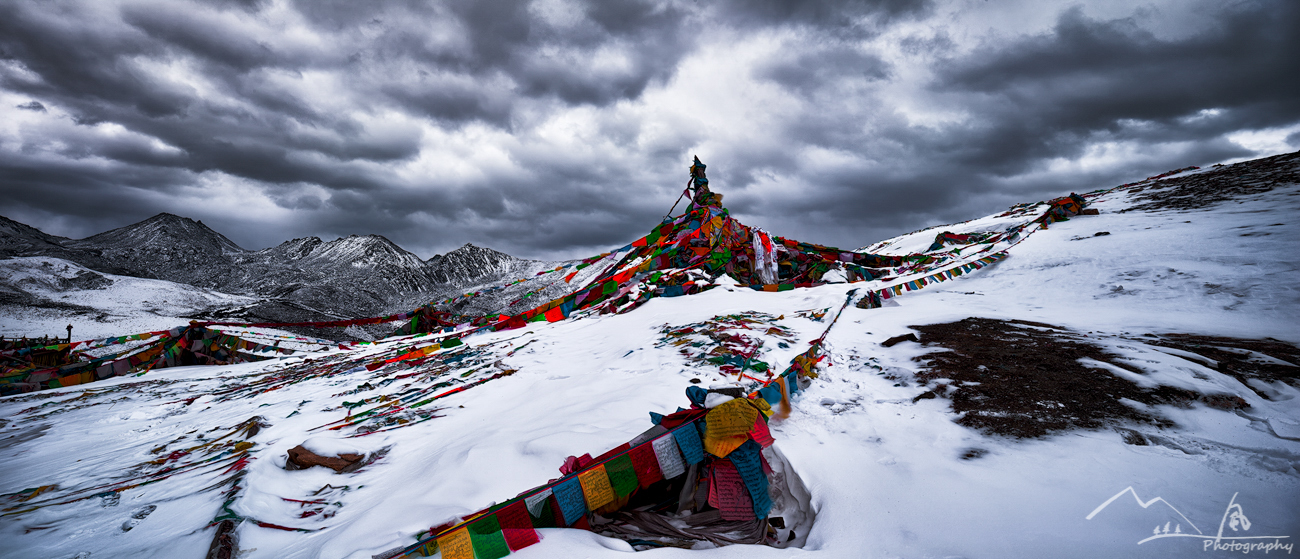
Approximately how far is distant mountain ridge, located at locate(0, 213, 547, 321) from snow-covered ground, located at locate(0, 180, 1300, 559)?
59.3 feet

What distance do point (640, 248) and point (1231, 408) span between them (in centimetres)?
1178

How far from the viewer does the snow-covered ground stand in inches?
75.0

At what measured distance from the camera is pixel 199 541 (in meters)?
2.18

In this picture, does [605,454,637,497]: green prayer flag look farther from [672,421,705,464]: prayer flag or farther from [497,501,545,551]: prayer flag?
[497,501,545,551]: prayer flag

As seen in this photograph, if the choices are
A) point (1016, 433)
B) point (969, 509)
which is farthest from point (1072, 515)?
point (1016, 433)

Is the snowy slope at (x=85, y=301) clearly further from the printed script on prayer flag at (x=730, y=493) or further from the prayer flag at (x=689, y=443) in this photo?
the printed script on prayer flag at (x=730, y=493)

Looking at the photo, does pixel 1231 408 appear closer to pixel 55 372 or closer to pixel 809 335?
pixel 809 335

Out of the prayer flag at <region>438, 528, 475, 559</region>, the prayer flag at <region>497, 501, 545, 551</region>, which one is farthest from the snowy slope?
the prayer flag at <region>497, 501, 545, 551</region>

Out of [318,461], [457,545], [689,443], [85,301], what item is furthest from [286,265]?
[689,443]

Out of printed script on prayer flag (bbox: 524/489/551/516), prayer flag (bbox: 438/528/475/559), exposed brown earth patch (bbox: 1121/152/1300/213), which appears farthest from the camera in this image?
exposed brown earth patch (bbox: 1121/152/1300/213)

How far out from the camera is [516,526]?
6.64ft

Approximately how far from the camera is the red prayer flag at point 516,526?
76.5 inches

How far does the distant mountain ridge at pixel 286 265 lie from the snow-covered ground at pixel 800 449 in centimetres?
1808

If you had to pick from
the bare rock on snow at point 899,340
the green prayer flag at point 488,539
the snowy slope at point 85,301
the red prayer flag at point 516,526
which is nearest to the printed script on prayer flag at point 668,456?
the red prayer flag at point 516,526
